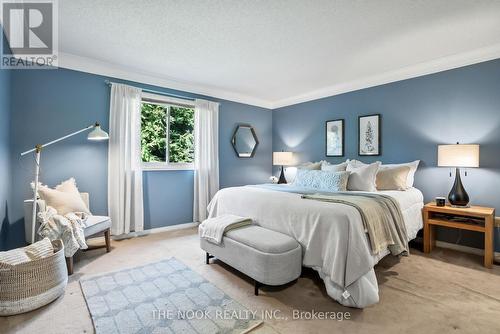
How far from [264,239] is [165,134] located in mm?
2809

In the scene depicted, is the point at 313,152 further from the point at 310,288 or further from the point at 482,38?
the point at 310,288

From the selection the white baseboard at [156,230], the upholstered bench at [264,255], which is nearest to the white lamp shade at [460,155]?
the upholstered bench at [264,255]

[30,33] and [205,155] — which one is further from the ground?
[30,33]

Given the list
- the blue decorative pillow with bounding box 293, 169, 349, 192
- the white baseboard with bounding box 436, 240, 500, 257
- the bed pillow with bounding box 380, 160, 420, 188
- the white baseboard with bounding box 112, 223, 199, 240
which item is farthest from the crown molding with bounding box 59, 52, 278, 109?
the white baseboard with bounding box 436, 240, 500, 257

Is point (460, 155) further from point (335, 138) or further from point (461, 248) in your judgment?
point (335, 138)

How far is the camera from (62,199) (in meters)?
2.71

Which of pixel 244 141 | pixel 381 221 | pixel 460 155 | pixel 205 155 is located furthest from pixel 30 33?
pixel 460 155

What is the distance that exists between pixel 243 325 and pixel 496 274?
8.65ft

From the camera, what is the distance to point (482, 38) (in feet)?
8.88

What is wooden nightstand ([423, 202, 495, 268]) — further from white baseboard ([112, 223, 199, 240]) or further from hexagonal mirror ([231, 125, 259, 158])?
white baseboard ([112, 223, 199, 240])

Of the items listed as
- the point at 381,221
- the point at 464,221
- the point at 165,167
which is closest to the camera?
the point at 381,221

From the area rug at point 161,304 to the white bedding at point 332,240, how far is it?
68 cm

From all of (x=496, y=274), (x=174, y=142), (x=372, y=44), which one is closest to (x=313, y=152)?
(x=372, y=44)

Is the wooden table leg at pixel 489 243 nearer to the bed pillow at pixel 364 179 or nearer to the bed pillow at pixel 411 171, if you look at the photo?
the bed pillow at pixel 411 171
